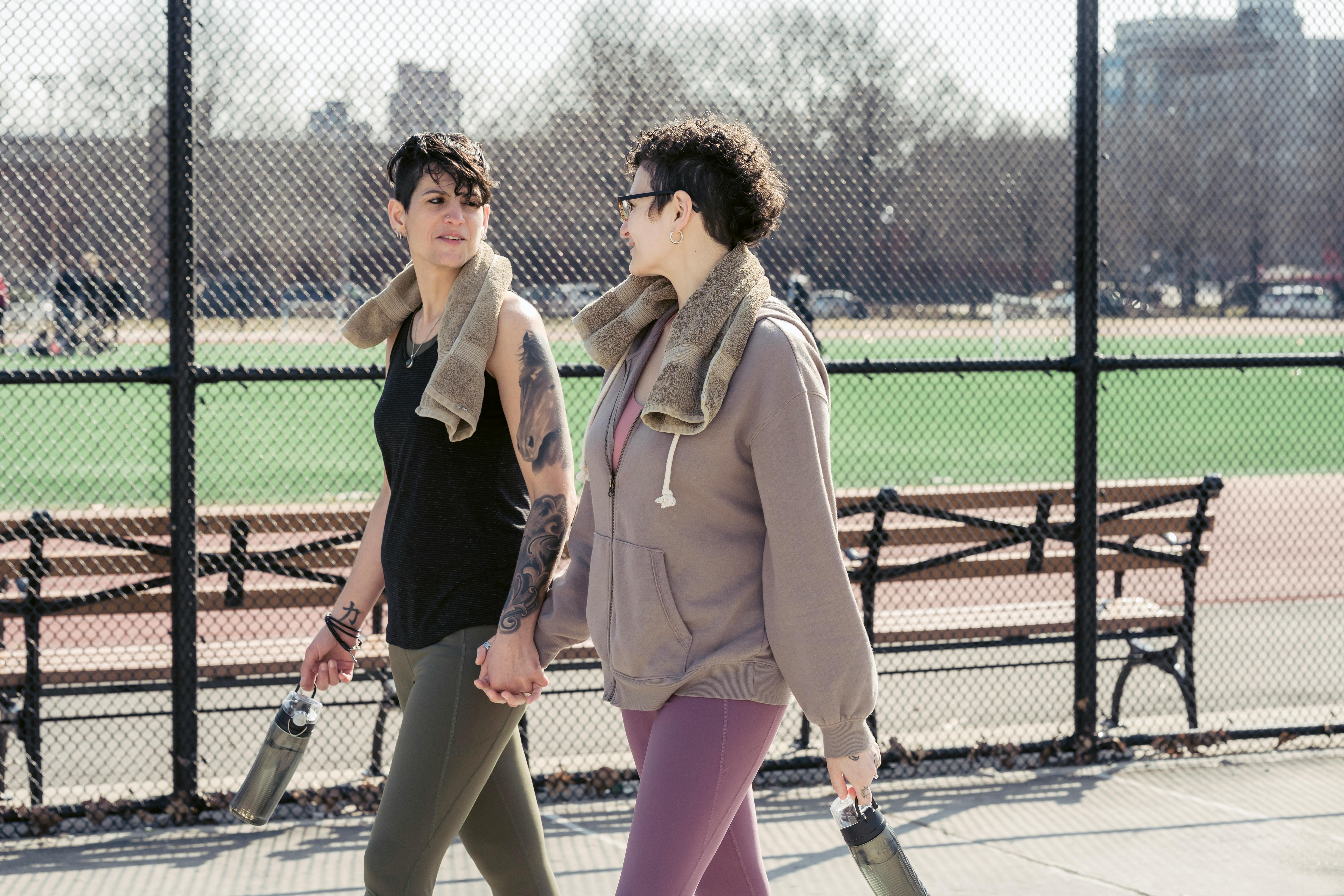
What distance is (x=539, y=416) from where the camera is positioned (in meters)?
2.80

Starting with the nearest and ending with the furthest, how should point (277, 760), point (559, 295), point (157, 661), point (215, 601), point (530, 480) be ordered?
point (530, 480)
point (277, 760)
point (157, 661)
point (215, 601)
point (559, 295)

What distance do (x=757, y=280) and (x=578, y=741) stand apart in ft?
12.1

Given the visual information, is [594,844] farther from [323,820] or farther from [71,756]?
[71,756]

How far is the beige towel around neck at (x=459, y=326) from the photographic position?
8.97ft

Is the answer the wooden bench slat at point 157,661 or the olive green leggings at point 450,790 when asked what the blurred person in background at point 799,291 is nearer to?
the wooden bench slat at point 157,661

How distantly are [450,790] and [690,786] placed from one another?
0.58 m

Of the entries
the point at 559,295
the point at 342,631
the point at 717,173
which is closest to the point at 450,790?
the point at 342,631

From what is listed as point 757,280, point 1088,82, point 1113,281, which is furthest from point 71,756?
point 1113,281

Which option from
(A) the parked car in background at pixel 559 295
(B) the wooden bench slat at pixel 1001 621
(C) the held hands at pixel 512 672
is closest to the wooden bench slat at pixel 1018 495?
(B) the wooden bench slat at pixel 1001 621

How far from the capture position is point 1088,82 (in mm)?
5285

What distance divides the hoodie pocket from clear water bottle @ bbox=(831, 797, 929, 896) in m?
0.41

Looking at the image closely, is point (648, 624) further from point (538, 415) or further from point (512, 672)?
point (538, 415)

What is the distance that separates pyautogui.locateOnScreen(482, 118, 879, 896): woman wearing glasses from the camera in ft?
7.75

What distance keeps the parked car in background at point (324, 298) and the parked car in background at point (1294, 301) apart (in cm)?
1004
